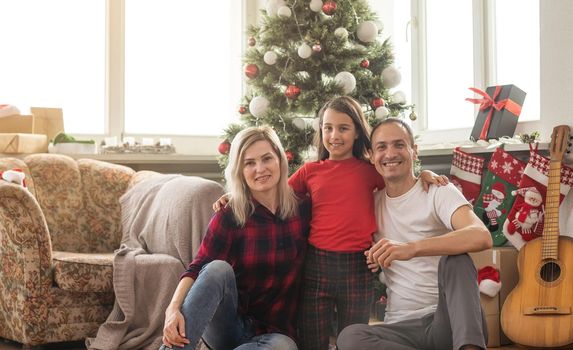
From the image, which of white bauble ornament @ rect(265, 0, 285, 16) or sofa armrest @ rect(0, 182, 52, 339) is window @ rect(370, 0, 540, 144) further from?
sofa armrest @ rect(0, 182, 52, 339)

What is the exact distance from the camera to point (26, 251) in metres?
3.05

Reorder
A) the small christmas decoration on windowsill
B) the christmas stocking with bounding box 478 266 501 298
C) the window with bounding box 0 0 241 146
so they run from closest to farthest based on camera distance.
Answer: the christmas stocking with bounding box 478 266 501 298 < the small christmas decoration on windowsill < the window with bounding box 0 0 241 146

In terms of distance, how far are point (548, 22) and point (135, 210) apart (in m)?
2.12

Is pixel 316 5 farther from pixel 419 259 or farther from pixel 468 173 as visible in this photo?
pixel 419 259

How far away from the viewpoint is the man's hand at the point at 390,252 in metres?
2.00

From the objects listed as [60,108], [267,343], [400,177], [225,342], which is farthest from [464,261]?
[60,108]

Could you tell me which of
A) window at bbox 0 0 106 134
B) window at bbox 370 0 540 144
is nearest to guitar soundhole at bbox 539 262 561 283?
window at bbox 370 0 540 144

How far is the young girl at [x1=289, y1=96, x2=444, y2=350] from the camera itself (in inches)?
91.4

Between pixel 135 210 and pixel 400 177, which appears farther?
pixel 135 210

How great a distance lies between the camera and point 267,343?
85.0 inches

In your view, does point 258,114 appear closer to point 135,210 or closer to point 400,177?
point 135,210

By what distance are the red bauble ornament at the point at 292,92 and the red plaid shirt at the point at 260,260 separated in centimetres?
139

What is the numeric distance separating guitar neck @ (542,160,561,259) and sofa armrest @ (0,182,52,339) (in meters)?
2.06

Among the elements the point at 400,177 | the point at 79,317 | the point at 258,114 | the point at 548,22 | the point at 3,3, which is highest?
the point at 3,3
